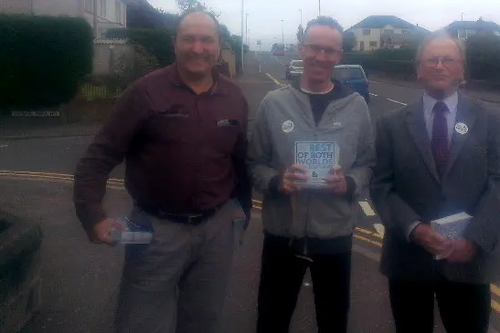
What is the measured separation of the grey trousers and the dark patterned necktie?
1.01 meters

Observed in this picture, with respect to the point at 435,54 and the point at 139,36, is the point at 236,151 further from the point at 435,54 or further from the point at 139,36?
the point at 139,36

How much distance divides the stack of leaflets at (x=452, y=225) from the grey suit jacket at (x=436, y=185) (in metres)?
0.03

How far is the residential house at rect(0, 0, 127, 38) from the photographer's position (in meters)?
31.0

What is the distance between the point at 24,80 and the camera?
2189 cm

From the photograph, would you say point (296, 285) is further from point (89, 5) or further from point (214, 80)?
point (89, 5)

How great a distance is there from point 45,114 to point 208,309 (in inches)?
784

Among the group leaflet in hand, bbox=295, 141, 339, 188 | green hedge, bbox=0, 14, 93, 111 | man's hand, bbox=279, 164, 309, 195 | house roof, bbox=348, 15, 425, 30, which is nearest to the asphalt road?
man's hand, bbox=279, 164, 309, 195

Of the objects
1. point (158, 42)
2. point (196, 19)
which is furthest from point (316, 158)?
point (158, 42)

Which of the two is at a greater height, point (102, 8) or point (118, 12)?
point (118, 12)

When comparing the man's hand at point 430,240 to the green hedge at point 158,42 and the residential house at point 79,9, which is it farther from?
the green hedge at point 158,42

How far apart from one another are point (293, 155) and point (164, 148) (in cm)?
65

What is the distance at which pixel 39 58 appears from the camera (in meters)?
21.7

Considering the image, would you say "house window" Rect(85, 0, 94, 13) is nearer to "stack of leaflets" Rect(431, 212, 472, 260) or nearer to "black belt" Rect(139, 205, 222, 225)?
"black belt" Rect(139, 205, 222, 225)

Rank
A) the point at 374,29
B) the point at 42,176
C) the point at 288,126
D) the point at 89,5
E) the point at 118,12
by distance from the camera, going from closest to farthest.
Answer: the point at 288,126 < the point at 42,176 < the point at 89,5 < the point at 118,12 < the point at 374,29
